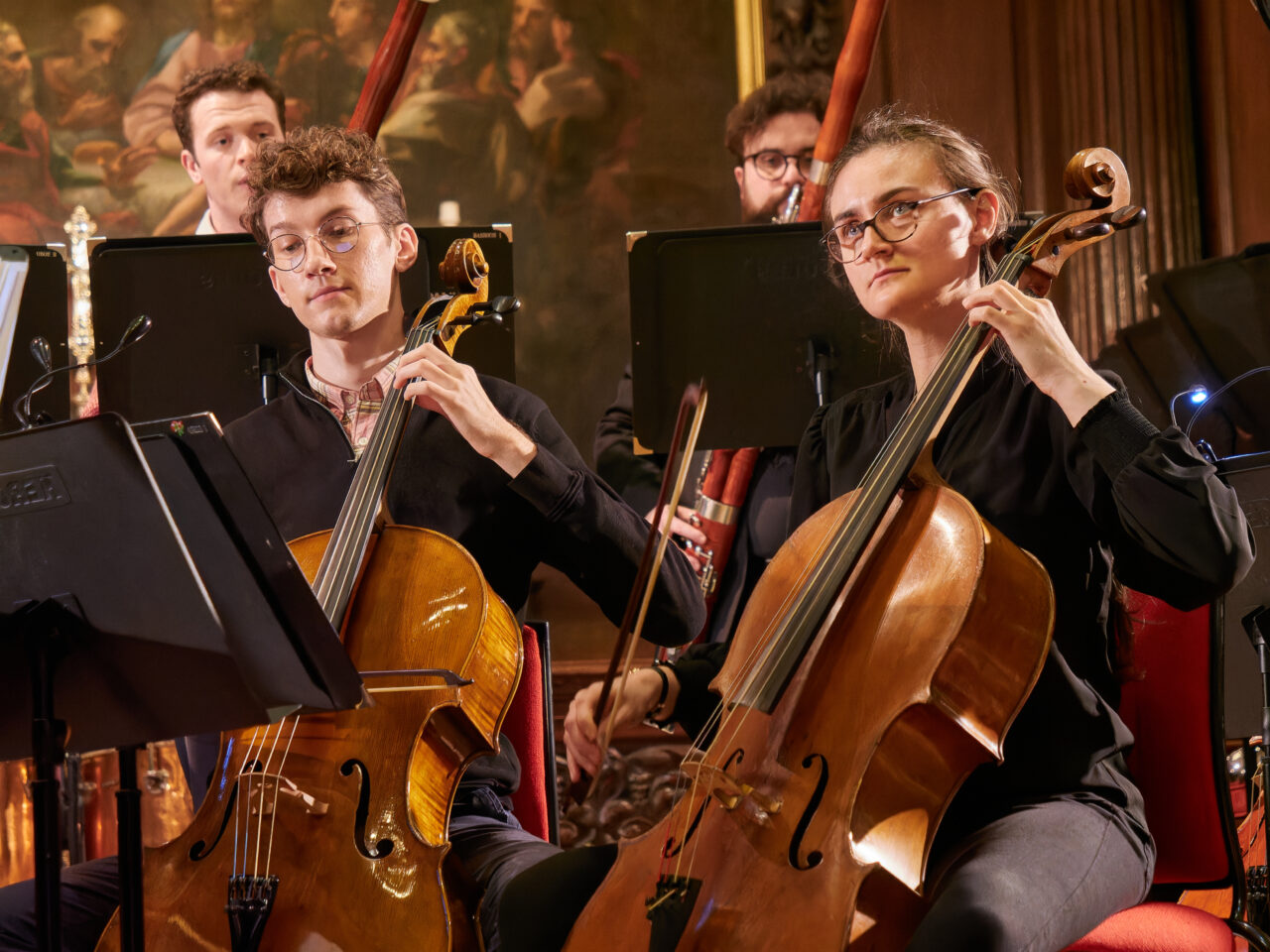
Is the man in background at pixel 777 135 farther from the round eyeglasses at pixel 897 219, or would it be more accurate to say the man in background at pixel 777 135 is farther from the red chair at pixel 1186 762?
the red chair at pixel 1186 762

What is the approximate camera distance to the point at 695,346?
218cm

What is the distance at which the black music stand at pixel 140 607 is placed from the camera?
113 cm

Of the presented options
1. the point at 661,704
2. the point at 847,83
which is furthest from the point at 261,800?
the point at 847,83

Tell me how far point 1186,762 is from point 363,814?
0.86 meters

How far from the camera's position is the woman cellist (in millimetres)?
1234

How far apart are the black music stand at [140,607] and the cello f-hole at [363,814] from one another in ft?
0.76

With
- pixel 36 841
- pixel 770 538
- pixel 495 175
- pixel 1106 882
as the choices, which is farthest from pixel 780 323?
pixel 495 175

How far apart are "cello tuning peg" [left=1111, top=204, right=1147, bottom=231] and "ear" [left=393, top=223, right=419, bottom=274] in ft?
3.44

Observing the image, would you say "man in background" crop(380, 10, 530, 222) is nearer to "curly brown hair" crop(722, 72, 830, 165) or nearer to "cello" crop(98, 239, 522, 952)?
"curly brown hair" crop(722, 72, 830, 165)

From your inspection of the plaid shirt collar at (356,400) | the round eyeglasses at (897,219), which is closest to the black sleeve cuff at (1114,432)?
the round eyeglasses at (897,219)

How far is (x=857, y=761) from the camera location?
1183 millimetres

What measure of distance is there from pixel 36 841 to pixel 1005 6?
3047mm

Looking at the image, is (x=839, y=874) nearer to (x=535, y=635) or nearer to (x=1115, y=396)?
(x=1115, y=396)

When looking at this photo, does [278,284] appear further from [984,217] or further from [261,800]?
[984,217]
